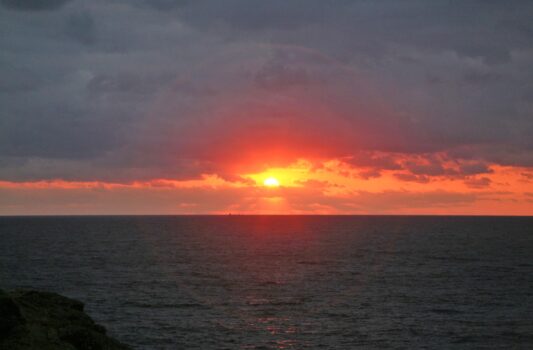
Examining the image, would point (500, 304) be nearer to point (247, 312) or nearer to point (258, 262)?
point (247, 312)

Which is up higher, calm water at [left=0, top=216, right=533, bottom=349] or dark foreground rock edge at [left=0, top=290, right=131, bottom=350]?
dark foreground rock edge at [left=0, top=290, right=131, bottom=350]

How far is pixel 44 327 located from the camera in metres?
33.7

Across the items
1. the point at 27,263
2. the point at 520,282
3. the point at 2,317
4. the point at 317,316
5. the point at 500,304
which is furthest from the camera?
the point at 27,263

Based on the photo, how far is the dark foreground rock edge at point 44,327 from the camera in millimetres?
29922

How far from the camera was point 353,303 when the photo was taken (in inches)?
2790

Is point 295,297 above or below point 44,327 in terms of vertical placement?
below

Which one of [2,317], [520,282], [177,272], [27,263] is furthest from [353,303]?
[27,263]

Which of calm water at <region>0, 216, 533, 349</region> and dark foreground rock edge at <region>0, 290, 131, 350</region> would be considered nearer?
dark foreground rock edge at <region>0, 290, 131, 350</region>

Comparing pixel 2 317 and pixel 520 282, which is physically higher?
pixel 2 317

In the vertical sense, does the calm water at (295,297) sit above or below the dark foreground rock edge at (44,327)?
below

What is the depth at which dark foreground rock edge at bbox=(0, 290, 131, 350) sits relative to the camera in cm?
2992

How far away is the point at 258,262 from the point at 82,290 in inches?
2038

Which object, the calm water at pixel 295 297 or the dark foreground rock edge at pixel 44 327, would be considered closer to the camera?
the dark foreground rock edge at pixel 44 327

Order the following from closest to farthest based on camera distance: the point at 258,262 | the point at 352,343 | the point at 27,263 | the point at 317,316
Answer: the point at 352,343 → the point at 317,316 → the point at 27,263 → the point at 258,262
